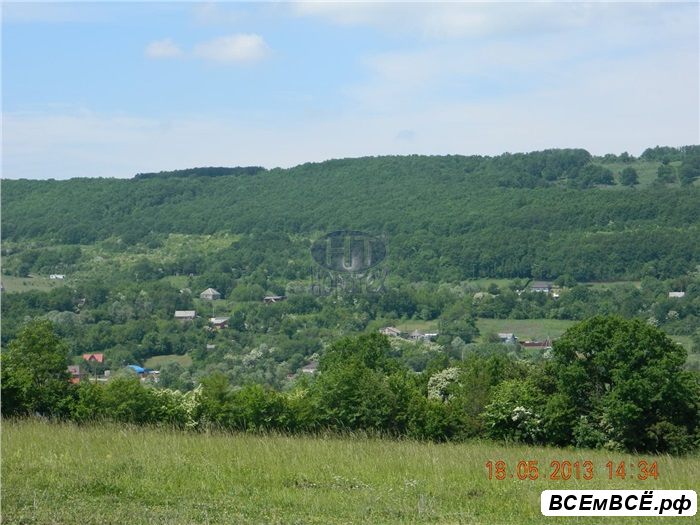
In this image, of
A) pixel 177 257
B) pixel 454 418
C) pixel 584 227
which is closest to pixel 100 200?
pixel 177 257

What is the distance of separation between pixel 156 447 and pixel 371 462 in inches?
105

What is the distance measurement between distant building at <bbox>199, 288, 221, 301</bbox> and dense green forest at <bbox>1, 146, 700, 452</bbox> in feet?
5.12

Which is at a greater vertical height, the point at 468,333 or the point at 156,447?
the point at 156,447

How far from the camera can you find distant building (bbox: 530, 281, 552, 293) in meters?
81.1

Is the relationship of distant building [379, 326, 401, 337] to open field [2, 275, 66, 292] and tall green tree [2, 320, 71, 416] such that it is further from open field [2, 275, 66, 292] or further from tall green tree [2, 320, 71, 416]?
tall green tree [2, 320, 71, 416]

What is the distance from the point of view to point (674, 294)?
74.6m

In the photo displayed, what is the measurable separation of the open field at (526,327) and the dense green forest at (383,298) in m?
0.42

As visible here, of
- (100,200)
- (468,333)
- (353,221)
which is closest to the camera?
(468,333)

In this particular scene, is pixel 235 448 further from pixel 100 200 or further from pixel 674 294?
pixel 100 200

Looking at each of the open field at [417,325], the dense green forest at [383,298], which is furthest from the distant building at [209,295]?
the open field at [417,325]

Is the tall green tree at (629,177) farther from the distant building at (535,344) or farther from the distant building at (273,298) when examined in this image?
the distant building at (535,344)

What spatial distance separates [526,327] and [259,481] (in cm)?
6036

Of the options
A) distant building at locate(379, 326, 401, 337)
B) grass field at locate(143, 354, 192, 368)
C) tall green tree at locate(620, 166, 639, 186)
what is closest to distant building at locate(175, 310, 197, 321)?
grass field at locate(143, 354, 192, 368)
